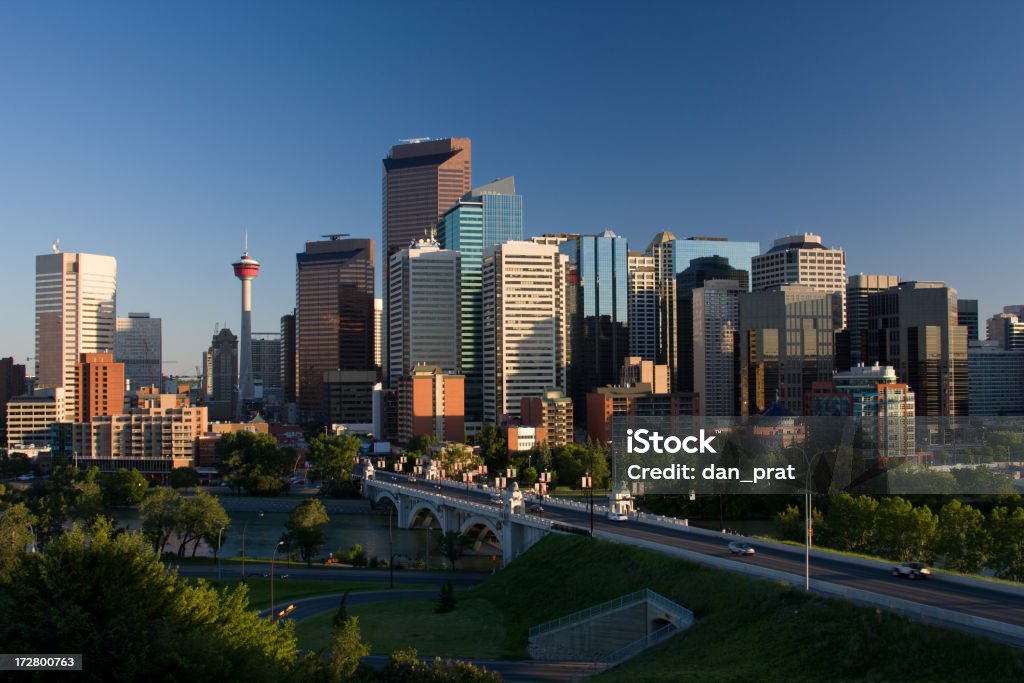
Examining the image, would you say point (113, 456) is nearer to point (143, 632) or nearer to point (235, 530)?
point (235, 530)

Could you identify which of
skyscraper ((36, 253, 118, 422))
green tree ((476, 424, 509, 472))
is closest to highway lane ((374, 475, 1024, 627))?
green tree ((476, 424, 509, 472))

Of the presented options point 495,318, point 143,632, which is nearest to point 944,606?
point 143,632

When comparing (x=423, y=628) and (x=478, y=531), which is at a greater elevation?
(x=423, y=628)

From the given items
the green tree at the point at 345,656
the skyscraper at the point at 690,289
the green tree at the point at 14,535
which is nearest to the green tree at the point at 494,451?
the green tree at the point at 14,535

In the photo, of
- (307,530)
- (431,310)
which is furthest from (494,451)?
(307,530)

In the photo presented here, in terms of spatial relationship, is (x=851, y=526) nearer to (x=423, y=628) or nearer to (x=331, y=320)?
(x=423, y=628)

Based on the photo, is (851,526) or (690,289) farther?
(690,289)
